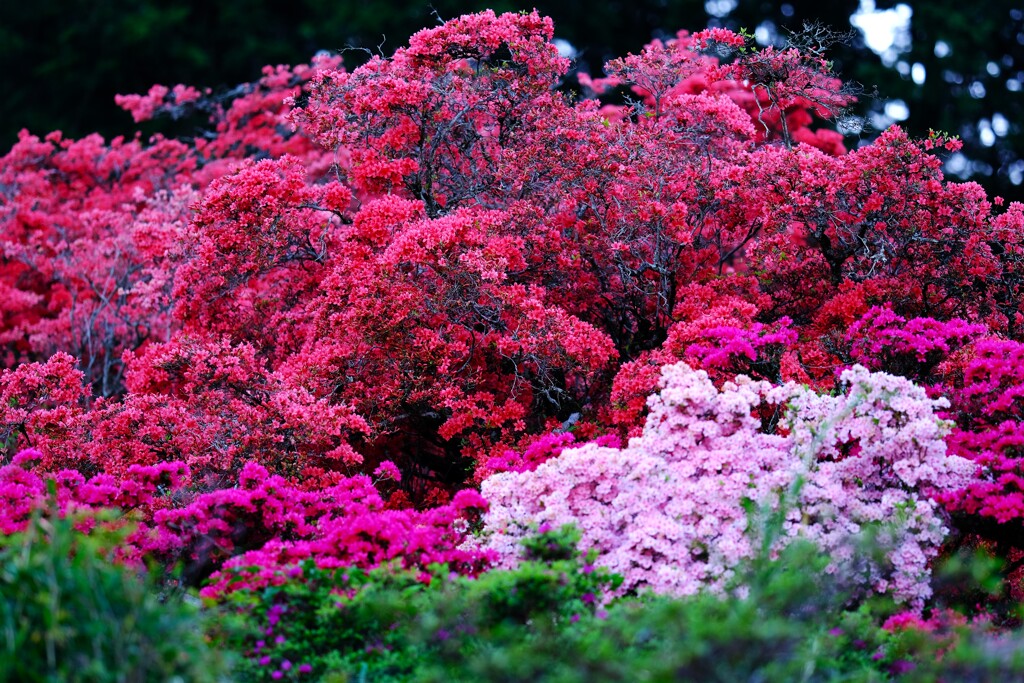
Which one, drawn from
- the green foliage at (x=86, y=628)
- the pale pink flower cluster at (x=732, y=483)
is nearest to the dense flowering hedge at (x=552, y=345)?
the pale pink flower cluster at (x=732, y=483)

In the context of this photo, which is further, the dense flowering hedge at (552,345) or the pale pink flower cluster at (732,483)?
Answer: the dense flowering hedge at (552,345)

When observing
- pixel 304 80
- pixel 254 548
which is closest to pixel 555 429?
pixel 254 548

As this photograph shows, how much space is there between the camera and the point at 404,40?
17.5 m

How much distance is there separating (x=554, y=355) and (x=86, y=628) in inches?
161

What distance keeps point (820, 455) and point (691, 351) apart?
1124 mm

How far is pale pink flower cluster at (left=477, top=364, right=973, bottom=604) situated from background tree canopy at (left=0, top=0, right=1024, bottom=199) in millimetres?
11595

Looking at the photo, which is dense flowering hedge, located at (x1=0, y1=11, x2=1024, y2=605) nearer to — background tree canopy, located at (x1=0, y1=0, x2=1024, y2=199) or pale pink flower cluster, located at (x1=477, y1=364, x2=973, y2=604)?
pale pink flower cluster, located at (x1=477, y1=364, x2=973, y2=604)

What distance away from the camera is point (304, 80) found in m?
15.2

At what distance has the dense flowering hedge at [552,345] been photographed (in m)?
5.39

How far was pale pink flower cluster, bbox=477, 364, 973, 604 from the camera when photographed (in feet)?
16.9

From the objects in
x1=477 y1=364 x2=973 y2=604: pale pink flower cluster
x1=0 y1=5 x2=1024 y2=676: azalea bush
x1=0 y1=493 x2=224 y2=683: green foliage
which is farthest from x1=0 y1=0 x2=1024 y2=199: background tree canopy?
x1=0 y1=493 x2=224 y2=683: green foliage

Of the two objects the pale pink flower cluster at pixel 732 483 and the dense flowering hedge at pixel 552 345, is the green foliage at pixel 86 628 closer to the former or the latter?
the dense flowering hedge at pixel 552 345

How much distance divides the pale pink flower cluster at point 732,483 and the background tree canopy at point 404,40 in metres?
11.6

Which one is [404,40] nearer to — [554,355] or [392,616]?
[554,355]
